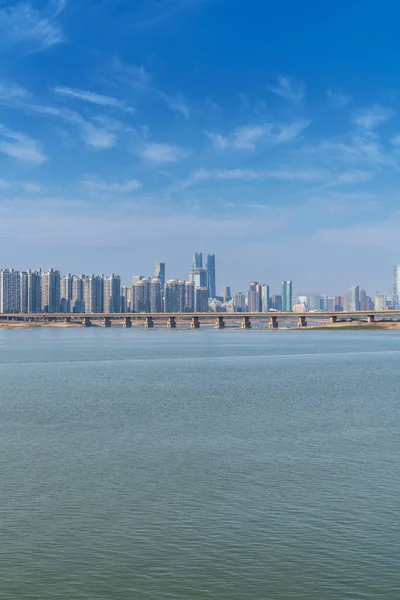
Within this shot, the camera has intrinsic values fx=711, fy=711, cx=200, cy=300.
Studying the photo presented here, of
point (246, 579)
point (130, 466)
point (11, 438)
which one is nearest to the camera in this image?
point (246, 579)

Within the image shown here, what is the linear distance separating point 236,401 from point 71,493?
22809 mm

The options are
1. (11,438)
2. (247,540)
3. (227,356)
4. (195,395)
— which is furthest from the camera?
(227,356)

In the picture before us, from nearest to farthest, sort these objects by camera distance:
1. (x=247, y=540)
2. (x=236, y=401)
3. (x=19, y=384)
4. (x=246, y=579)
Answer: (x=246, y=579)
(x=247, y=540)
(x=236, y=401)
(x=19, y=384)

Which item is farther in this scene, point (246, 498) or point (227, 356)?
point (227, 356)

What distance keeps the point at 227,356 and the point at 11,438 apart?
62421 millimetres

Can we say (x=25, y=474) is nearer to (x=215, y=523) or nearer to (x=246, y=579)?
(x=215, y=523)

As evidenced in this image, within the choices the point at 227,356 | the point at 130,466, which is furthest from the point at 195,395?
the point at 227,356

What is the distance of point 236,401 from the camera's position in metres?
43.5

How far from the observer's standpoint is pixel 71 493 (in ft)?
70.6

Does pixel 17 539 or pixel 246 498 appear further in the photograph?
pixel 246 498

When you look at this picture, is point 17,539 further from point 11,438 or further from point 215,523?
point 11,438

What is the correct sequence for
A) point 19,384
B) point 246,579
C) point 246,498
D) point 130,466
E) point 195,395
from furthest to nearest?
point 19,384
point 195,395
point 130,466
point 246,498
point 246,579

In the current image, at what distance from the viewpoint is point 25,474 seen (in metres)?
23.9

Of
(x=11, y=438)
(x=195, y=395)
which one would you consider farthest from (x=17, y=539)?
(x=195, y=395)
